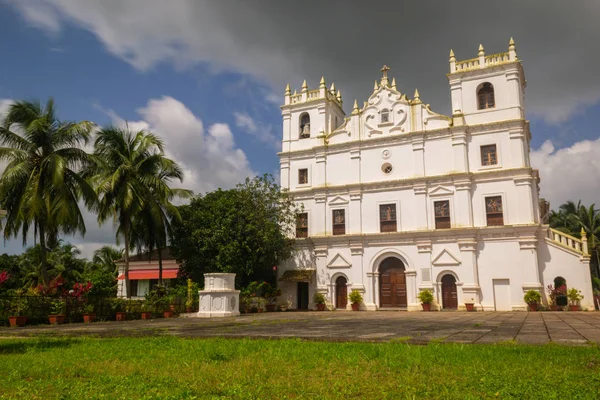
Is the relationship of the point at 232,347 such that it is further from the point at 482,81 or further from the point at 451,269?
the point at 482,81

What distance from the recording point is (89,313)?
15055 millimetres

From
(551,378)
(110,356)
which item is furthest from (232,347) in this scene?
(551,378)

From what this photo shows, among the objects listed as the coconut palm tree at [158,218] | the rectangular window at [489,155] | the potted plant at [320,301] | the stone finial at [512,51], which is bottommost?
the potted plant at [320,301]

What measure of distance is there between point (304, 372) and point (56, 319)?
12167mm

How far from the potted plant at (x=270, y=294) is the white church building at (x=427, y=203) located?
1.06 metres

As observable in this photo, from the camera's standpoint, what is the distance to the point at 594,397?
350 cm

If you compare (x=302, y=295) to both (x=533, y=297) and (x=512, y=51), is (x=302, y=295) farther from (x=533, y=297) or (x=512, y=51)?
(x=512, y=51)

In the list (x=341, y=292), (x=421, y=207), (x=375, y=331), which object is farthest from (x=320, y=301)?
(x=375, y=331)

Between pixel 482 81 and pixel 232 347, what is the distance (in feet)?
77.8

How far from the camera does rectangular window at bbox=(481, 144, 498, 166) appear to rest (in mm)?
24641

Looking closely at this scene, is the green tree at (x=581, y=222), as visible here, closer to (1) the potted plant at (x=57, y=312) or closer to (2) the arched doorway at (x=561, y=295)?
(2) the arched doorway at (x=561, y=295)

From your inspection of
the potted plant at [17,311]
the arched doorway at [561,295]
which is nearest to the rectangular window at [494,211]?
the arched doorway at [561,295]

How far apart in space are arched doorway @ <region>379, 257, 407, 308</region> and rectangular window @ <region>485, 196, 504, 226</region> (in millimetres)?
5198

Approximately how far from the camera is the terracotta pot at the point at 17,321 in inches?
517
